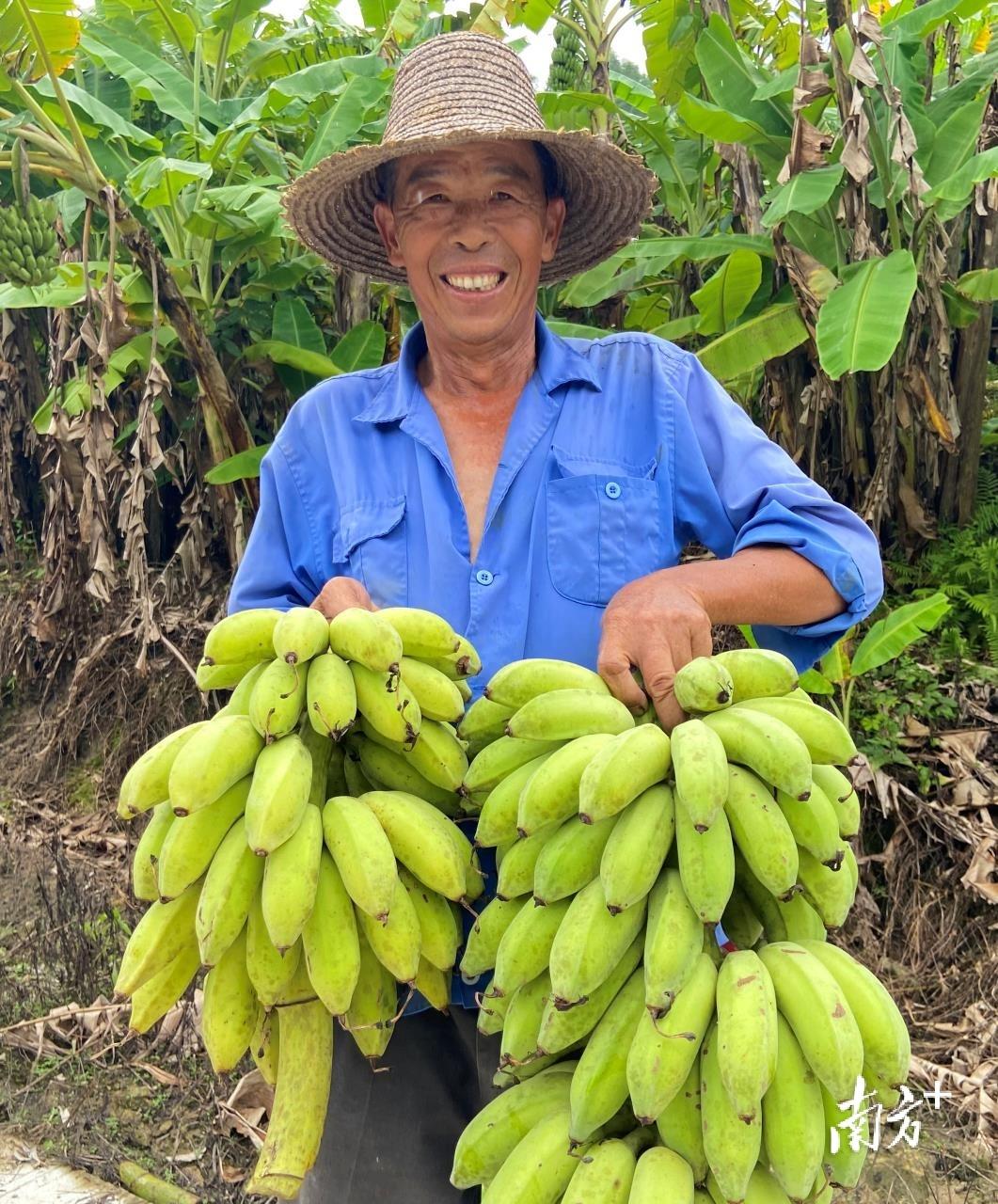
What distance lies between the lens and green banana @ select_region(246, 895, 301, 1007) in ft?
4.59

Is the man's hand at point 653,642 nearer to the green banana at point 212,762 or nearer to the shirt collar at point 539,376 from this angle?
the green banana at point 212,762

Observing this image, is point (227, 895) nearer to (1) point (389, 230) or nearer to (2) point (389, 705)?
(2) point (389, 705)

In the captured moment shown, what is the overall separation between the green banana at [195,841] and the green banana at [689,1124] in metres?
0.69

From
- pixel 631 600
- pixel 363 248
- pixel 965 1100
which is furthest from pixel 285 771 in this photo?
pixel 965 1100

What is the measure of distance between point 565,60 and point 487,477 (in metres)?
4.44

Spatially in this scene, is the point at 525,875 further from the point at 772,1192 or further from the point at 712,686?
the point at 772,1192

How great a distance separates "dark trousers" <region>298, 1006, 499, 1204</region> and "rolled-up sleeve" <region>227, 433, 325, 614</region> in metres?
0.89

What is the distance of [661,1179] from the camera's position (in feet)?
3.88

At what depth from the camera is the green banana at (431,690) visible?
153 cm

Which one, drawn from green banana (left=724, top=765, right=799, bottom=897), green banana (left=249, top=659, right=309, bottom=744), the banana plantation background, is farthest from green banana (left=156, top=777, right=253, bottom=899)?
the banana plantation background

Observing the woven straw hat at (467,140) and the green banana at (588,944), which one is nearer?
the green banana at (588,944)

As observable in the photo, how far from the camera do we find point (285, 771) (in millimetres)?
1365

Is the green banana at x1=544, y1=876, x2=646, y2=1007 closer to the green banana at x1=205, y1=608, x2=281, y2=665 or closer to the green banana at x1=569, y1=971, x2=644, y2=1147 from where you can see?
the green banana at x1=569, y1=971, x2=644, y2=1147

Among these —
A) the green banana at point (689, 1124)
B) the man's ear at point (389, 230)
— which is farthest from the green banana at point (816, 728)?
the man's ear at point (389, 230)
